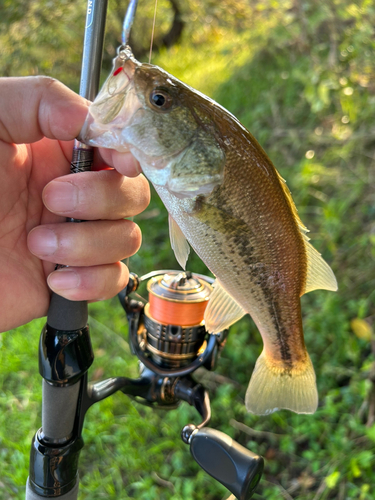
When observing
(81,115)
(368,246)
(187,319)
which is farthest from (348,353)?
(81,115)

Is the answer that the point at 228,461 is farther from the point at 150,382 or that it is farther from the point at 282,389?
the point at 150,382

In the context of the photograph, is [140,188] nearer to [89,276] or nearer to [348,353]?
[89,276]

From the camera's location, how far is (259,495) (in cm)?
239

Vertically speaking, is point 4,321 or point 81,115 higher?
point 81,115

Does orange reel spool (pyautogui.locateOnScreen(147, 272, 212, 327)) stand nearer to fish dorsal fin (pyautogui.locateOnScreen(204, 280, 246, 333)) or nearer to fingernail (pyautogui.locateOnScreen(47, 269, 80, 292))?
fish dorsal fin (pyautogui.locateOnScreen(204, 280, 246, 333))

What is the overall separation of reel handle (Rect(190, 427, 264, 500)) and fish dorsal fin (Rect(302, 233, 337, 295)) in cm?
47

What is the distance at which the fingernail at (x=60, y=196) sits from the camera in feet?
3.51

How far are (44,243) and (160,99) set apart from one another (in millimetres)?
491

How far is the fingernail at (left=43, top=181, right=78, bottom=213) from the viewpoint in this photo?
1.07 metres

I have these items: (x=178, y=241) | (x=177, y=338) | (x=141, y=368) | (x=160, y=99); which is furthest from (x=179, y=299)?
(x=160, y=99)

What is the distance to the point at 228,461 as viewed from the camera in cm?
99

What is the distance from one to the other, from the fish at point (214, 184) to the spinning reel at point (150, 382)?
0.57 feet

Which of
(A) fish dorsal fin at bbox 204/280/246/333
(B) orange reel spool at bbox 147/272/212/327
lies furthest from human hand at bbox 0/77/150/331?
(A) fish dorsal fin at bbox 204/280/246/333

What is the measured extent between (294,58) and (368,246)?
7.46 feet
